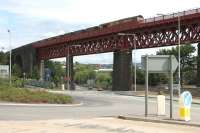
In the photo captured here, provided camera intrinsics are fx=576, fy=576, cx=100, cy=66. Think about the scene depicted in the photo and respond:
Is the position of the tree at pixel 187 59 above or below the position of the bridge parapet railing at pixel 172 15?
below

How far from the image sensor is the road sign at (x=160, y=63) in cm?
2472

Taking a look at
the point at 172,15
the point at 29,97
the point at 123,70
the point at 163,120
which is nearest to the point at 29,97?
the point at 29,97

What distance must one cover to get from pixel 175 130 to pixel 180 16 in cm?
6368

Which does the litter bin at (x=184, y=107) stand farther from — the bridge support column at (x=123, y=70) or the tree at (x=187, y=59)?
the tree at (x=187, y=59)

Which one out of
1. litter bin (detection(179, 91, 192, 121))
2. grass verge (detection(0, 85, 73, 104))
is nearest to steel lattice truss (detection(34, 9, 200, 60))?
grass verge (detection(0, 85, 73, 104))

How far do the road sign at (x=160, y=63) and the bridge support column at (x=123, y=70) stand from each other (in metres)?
72.4

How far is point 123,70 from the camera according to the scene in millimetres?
99562

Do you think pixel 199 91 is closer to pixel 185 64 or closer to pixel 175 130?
pixel 185 64

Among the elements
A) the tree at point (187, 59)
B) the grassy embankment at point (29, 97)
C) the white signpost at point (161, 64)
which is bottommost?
the grassy embankment at point (29, 97)

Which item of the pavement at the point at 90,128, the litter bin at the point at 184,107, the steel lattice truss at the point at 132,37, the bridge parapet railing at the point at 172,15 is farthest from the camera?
the steel lattice truss at the point at 132,37

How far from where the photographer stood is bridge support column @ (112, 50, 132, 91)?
98.6m

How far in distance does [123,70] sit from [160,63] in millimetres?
74503

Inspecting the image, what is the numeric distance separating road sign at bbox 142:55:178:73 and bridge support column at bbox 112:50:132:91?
72.4 m

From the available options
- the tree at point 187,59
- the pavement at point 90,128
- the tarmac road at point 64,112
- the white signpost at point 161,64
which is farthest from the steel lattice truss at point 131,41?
the pavement at point 90,128
